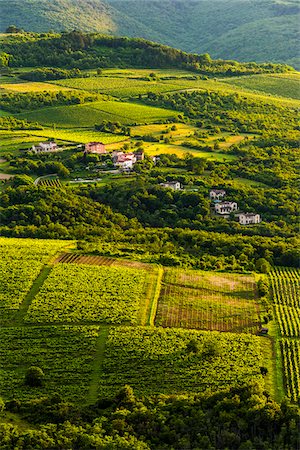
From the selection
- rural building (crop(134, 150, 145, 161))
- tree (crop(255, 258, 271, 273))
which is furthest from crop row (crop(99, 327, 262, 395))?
rural building (crop(134, 150, 145, 161))

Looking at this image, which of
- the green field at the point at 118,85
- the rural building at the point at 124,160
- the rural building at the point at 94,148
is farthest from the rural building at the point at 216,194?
the green field at the point at 118,85

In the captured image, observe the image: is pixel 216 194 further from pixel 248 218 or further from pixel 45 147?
pixel 45 147

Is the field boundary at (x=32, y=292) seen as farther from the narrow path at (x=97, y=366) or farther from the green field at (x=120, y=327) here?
the narrow path at (x=97, y=366)

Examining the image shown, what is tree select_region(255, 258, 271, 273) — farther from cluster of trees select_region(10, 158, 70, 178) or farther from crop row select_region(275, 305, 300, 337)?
cluster of trees select_region(10, 158, 70, 178)

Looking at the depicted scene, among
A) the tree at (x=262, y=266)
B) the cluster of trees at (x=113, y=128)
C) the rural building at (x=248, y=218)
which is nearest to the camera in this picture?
the tree at (x=262, y=266)

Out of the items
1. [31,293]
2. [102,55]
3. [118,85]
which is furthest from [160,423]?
[102,55]

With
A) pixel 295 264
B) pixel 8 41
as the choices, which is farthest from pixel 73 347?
pixel 8 41

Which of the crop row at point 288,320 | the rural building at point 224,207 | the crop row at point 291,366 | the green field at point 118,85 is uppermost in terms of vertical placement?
the green field at point 118,85
